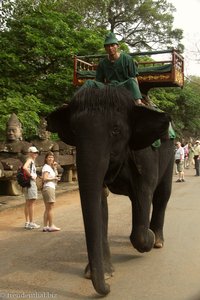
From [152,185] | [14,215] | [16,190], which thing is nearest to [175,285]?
[152,185]

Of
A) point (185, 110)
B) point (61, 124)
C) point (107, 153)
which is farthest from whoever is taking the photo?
point (185, 110)

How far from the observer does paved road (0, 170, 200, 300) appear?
470 centimetres

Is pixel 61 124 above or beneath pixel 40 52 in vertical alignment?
beneath

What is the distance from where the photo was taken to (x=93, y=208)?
4.10 m

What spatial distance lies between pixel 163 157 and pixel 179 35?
29184 millimetres

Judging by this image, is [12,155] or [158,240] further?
[12,155]

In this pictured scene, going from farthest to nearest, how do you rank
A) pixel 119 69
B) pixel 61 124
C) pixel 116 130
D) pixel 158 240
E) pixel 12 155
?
pixel 12 155 < pixel 158 240 < pixel 119 69 < pixel 61 124 < pixel 116 130

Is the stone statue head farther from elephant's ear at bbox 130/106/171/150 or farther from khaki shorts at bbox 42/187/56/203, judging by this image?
elephant's ear at bbox 130/106/171/150

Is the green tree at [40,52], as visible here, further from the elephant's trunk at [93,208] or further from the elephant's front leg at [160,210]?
the elephant's trunk at [93,208]

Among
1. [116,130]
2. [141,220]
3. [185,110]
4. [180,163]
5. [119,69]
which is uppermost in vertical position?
[119,69]

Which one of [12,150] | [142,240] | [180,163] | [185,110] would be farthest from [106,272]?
[185,110]

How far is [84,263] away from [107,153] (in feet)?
6.73

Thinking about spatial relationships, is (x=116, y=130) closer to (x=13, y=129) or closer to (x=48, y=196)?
(x=48, y=196)

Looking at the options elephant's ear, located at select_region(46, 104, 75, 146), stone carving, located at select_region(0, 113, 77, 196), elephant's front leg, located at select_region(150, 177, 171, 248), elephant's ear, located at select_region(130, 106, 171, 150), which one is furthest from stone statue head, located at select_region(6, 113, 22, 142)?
elephant's ear, located at select_region(130, 106, 171, 150)
